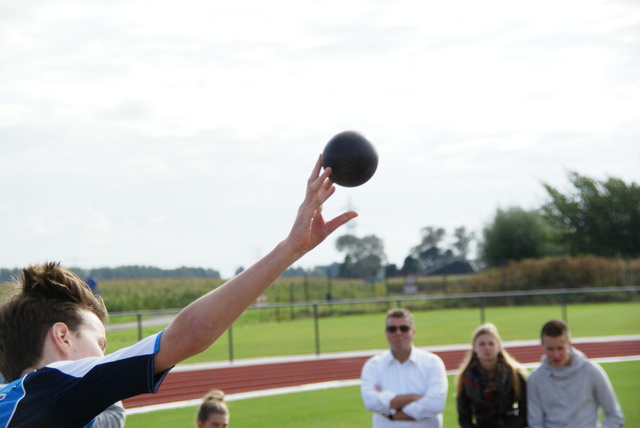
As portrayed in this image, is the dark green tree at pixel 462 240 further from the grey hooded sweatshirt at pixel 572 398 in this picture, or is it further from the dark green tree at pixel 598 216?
the grey hooded sweatshirt at pixel 572 398

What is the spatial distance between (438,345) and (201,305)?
857 inches

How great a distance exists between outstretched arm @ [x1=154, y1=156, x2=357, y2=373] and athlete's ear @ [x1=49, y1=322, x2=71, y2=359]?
1.12ft

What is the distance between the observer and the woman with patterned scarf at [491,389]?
6.48 meters

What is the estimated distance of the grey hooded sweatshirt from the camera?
20.4 ft

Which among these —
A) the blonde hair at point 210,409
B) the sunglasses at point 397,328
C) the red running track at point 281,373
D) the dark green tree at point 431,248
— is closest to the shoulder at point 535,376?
the sunglasses at point 397,328

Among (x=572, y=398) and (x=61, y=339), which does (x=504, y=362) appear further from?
(x=61, y=339)

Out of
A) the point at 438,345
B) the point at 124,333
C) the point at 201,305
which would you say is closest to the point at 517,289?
the point at 438,345

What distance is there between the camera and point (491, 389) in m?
6.50

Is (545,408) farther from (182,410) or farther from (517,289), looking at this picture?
(517,289)

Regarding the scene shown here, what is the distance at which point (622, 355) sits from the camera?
63.7 feet

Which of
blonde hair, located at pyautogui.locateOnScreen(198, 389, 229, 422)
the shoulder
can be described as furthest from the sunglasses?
blonde hair, located at pyautogui.locateOnScreen(198, 389, 229, 422)

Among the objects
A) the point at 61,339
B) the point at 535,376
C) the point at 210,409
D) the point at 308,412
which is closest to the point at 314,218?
the point at 61,339

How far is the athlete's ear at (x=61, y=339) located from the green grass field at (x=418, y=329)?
18.6m

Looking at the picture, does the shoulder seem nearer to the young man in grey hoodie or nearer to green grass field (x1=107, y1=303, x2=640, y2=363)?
the young man in grey hoodie
